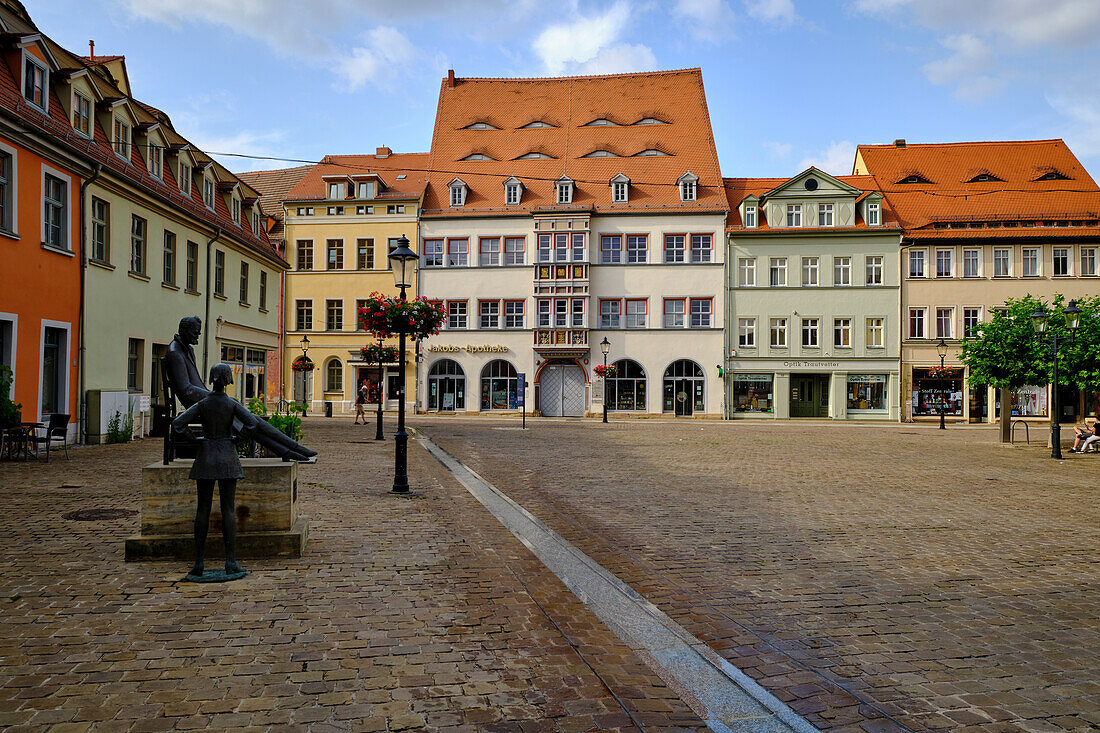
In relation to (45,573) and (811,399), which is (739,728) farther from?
(811,399)

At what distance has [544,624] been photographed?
5215 millimetres

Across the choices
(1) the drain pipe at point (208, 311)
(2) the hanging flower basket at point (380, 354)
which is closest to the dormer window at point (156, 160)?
(1) the drain pipe at point (208, 311)

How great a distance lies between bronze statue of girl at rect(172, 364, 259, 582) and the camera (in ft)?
19.8

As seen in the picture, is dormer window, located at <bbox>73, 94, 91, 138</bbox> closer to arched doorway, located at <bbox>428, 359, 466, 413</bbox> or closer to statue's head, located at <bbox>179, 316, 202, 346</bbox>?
statue's head, located at <bbox>179, 316, 202, 346</bbox>

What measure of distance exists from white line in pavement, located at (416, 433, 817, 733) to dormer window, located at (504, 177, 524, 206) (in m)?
39.2

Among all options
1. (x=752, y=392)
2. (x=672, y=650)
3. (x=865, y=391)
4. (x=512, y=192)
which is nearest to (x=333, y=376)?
(x=512, y=192)

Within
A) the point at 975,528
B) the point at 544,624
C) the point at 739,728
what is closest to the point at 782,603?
the point at 544,624

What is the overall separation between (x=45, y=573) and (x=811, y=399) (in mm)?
41838

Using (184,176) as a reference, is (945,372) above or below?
below

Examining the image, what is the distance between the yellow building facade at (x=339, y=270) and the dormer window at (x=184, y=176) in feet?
66.5

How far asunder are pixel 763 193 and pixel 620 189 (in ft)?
27.9

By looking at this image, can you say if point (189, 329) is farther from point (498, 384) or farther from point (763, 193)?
point (763, 193)

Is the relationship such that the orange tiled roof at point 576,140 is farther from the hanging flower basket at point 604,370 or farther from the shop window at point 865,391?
the shop window at point 865,391

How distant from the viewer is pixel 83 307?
18.8m
